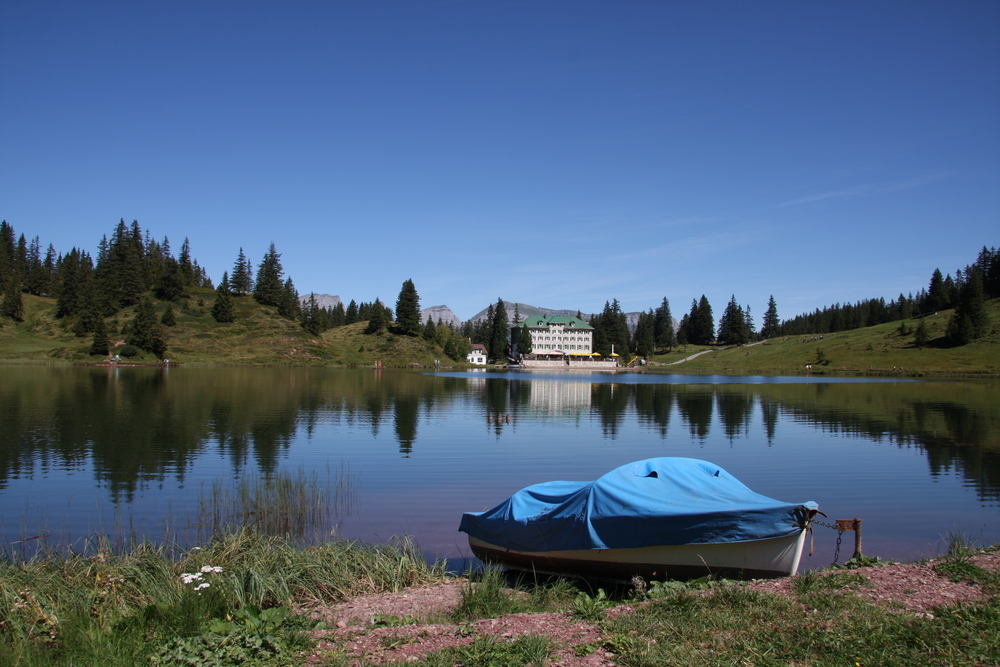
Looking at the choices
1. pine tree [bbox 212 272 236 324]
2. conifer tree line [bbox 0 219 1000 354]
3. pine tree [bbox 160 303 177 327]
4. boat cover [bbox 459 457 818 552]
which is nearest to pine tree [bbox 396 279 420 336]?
conifer tree line [bbox 0 219 1000 354]

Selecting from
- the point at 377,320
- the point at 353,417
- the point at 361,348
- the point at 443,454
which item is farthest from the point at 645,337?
the point at 443,454

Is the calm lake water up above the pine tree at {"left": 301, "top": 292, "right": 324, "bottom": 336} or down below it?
below

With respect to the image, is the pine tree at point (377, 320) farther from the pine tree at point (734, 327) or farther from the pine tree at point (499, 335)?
the pine tree at point (734, 327)

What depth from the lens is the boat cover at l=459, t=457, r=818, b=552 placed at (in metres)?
11.7

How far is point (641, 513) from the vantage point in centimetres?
1243

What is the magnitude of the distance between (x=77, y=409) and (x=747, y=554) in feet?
148

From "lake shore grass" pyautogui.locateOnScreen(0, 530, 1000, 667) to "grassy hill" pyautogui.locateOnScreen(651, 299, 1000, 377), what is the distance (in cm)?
12117

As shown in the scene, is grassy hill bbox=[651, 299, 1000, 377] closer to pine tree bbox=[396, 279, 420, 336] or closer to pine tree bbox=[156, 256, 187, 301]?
pine tree bbox=[396, 279, 420, 336]

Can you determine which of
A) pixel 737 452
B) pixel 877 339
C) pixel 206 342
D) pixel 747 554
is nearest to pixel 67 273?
pixel 206 342

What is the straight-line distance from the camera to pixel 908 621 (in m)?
8.23

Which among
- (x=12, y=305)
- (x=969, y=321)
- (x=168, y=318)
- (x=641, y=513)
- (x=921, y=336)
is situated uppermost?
(x=12, y=305)

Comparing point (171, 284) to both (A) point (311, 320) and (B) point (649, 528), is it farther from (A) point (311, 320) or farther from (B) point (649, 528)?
(B) point (649, 528)

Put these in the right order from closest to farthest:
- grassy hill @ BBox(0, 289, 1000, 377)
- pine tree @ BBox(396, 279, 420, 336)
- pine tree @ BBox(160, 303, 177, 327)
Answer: grassy hill @ BBox(0, 289, 1000, 377) → pine tree @ BBox(160, 303, 177, 327) → pine tree @ BBox(396, 279, 420, 336)

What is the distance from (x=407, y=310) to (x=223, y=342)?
173 feet
